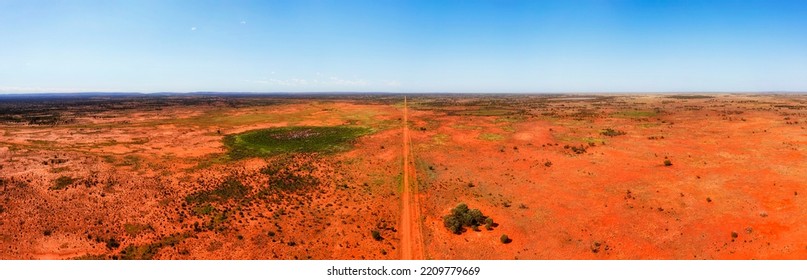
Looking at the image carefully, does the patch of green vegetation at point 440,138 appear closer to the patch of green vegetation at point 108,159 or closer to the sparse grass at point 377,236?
the sparse grass at point 377,236

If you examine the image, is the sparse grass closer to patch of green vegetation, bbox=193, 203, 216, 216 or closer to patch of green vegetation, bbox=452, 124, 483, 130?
patch of green vegetation, bbox=193, 203, 216, 216

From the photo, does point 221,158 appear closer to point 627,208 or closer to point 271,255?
point 271,255

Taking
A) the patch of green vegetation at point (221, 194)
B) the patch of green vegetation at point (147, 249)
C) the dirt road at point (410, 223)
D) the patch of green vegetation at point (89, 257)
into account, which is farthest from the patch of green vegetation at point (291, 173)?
the patch of green vegetation at point (89, 257)

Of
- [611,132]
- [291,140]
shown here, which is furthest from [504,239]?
[611,132]

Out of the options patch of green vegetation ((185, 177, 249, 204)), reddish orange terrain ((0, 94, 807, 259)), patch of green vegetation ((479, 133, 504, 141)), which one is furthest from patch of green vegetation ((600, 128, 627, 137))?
patch of green vegetation ((185, 177, 249, 204))

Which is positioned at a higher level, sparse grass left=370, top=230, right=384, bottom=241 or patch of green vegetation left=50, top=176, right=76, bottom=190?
patch of green vegetation left=50, top=176, right=76, bottom=190

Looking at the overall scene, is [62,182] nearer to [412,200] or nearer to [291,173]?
[291,173]

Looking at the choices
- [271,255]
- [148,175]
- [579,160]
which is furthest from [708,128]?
[148,175]

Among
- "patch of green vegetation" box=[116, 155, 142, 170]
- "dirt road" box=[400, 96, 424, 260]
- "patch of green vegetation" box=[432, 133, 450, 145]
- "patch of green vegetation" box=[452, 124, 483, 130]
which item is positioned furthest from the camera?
"patch of green vegetation" box=[452, 124, 483, 130]
